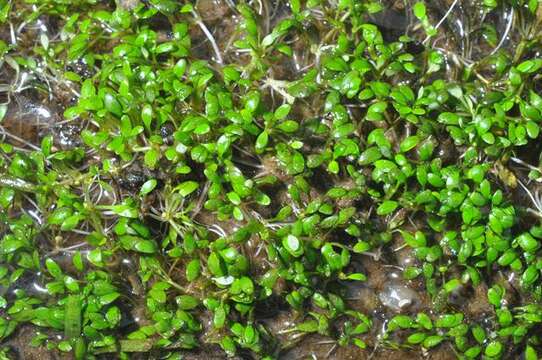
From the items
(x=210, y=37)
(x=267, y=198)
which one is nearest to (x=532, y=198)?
(x=267, y=198)

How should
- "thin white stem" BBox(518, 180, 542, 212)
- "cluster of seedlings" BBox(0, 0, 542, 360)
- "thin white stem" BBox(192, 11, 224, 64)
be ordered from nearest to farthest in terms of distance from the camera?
1. "cluster of seedlings" BBox(0, 0, 542, 360)
2. "thin white stem" BBox(518, 180, 542, 212)
3. "thin white stem" BBox(192, 11, 224, 64)

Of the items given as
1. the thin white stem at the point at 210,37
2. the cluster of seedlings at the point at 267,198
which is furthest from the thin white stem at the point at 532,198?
the thin white stem at the point at 210,37

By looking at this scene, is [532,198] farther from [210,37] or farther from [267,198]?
[210,37]

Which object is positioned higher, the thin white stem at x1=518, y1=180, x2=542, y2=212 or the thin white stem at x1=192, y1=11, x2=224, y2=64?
the thin white stem at x1=192, y1=11, x2=224, y2=64

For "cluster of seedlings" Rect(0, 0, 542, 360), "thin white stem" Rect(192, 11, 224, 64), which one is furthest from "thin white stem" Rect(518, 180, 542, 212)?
"thin white stem" Rect(192, 11, 224, 64)

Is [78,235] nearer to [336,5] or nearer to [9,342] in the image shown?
[9,342]

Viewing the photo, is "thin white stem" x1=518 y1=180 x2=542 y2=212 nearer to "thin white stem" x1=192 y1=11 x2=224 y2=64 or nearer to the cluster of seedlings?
the cluster of seedlings

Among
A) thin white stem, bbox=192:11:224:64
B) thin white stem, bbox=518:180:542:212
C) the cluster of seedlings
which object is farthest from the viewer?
thin white stem, bbox=192:11:224:64

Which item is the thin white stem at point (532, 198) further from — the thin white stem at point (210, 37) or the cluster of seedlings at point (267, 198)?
the thin white stem at point (210, 37)

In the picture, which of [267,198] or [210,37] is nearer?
[267,198]

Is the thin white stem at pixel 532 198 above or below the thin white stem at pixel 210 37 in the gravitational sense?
below

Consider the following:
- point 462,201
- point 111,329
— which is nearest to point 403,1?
point 462,201
